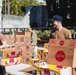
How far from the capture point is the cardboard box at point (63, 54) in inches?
164

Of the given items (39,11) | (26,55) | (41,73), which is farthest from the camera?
(39,11)

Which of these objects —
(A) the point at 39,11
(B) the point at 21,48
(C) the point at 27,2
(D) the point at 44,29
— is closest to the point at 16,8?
(A) the point at 39,11

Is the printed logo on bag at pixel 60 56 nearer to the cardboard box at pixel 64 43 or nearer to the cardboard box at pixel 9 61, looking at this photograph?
the cardboard box at pixel 64 43

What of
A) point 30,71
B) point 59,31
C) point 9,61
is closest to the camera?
point 30,71

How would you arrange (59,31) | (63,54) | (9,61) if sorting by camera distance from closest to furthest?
(63,54) < (9,61) < (59,31)

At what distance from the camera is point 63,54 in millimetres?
4273

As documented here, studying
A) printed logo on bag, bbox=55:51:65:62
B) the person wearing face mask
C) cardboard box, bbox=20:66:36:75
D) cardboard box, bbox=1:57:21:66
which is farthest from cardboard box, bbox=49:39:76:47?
the person wearing face mask

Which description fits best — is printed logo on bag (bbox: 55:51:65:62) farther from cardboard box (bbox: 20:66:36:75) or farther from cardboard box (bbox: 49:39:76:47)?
cardboard box (bbox: 20:66:36:75)

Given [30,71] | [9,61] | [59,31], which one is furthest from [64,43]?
[59,31]

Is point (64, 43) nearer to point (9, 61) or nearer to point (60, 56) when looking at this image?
point (60, 56)

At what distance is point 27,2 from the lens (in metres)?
61.7

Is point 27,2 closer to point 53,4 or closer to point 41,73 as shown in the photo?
point 53,4

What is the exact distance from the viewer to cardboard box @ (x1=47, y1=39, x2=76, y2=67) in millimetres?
4164

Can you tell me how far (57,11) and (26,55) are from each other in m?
33.1
